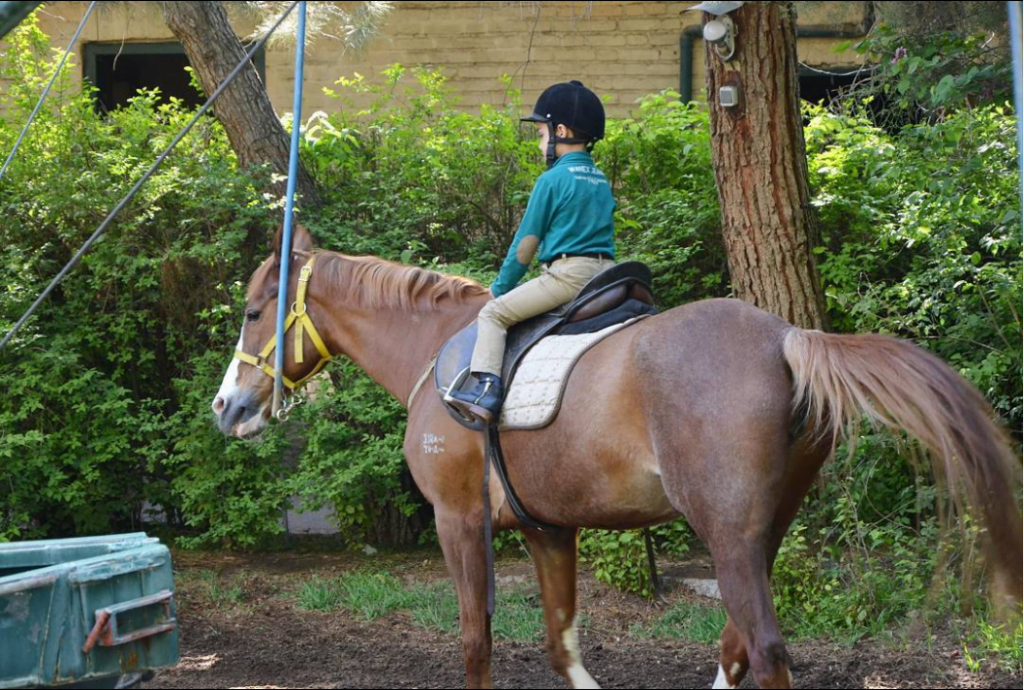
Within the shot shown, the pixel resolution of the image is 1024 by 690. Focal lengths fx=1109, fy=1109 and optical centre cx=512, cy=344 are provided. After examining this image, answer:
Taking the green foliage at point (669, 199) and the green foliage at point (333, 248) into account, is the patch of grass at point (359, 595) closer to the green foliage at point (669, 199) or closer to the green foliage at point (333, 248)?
the green foliage at point (333, 248)

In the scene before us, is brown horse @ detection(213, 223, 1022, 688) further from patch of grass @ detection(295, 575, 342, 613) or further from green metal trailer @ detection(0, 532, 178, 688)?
patch of grass @ detection(295, 575, 342, 613)

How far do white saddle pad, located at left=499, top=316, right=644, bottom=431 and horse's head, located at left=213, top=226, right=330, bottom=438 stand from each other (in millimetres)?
1263

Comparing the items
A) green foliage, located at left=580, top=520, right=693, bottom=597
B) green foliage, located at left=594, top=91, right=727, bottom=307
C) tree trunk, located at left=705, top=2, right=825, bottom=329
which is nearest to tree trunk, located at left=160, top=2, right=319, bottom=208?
green foliage, located at left=594, top=91, right=727, bottom=307

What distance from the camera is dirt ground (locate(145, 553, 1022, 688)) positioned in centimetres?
534

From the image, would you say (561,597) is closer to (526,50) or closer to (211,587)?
(211,587)

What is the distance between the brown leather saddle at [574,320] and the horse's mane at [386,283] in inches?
18.9

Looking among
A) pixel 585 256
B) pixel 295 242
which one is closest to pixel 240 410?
pixel 295 242

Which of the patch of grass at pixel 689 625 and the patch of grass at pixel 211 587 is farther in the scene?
the patch of grass at pixel 211 587

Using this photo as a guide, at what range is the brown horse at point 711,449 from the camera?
12.1 feet

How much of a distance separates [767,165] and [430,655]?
11.1 feet

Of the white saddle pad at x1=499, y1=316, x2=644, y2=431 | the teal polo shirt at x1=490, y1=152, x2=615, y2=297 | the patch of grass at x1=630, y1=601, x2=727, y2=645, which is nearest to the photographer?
the white saddle pad at x1=499, y1=316, x2=644, y2=431

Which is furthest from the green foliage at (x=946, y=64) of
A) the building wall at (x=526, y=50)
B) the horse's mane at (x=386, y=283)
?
the building wall at (x=526, y=50)

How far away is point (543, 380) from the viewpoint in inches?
172

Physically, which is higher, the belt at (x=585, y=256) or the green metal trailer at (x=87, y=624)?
the belt at (x=585, y=256)
